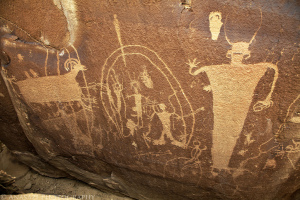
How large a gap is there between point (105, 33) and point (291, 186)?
5.64ft

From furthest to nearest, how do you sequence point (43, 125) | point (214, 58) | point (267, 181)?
point (43, 125), point (267, 181), point (214, 58)

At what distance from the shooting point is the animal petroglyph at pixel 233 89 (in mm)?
1216

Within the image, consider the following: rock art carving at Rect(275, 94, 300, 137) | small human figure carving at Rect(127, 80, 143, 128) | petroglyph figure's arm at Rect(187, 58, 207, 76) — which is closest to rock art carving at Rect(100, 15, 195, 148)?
small human figure carving at Rect(127, 80, 143, 128)

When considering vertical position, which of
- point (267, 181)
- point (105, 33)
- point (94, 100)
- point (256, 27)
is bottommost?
point (267, 181)

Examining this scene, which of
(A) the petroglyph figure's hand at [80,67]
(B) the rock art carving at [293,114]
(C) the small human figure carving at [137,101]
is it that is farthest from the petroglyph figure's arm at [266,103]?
(A) the petroglyph figure's hand at [80,67]

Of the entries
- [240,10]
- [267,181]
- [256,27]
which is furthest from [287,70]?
[267,181]

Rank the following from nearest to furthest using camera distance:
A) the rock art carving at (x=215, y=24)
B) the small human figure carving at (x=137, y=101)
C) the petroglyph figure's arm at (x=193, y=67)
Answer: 1. the rock art carving at (x=215, y=24)
2. the petroglyph figure's arm at (x=193, y=67)
3. the small human figure carving at (x=137, y=101)

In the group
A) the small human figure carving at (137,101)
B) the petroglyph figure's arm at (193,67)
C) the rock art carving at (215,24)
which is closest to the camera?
the rock art carving at (215,24)

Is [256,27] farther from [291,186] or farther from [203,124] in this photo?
[291,186]

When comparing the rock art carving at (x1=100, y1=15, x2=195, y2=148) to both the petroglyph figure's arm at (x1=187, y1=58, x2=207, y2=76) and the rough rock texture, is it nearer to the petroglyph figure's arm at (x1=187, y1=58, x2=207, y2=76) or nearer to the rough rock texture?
the rough rock texture

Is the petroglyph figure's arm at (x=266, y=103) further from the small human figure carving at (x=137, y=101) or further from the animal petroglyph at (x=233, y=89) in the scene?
the small human figure carving at (x=137, y=101)

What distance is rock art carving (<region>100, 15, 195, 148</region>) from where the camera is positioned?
1381 mm

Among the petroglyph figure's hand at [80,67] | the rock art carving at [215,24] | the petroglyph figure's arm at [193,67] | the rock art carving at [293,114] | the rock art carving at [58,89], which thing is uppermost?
the rock art carving at [215,24]

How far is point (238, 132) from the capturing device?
144cm
